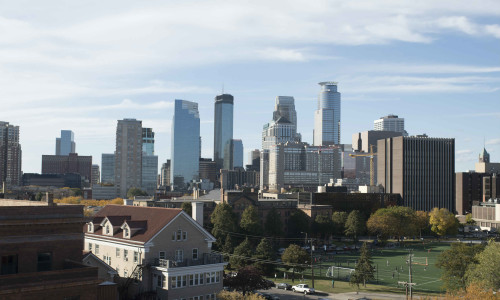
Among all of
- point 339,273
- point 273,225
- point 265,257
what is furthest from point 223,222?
point 339,273

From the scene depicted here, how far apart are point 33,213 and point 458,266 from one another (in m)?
54.6

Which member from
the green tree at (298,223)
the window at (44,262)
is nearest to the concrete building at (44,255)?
the window at (44,262)

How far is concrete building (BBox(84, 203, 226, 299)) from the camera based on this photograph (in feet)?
176

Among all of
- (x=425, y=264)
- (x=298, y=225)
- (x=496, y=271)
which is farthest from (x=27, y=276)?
(x=298, y=225)

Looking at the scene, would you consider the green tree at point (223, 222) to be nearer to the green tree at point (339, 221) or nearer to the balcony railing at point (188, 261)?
the green tree at point (339, 221)

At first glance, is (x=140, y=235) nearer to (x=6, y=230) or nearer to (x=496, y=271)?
(x=6, y=230)

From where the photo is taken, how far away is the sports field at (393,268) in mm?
83688

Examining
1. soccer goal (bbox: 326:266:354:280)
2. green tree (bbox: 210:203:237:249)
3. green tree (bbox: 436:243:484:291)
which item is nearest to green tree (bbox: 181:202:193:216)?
green tree (bbox: 210:203:237:249)

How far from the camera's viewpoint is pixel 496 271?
2287 inches

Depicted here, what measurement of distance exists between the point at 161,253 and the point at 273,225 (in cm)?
7045

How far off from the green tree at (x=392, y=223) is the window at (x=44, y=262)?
113 m

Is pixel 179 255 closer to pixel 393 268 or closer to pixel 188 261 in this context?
pixel 188 261

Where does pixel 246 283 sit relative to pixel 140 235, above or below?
below

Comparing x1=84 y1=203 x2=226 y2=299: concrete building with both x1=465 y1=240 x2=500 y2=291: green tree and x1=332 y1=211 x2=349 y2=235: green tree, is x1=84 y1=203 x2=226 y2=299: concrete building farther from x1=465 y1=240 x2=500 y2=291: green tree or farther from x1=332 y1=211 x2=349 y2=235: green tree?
x1=332 y1=211 x2=349 y2=235: green tree
